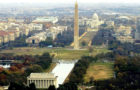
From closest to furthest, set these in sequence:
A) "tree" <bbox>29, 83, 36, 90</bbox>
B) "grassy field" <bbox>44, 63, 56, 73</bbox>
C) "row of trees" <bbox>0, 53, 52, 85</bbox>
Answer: "tree" <bbox>29, 83, 36, 90</bbox> < "row of trees" <bbox>0, 53, 52, 85</bbox> < "grassy field" <bbox>44, 63, 56, 73</bbox>

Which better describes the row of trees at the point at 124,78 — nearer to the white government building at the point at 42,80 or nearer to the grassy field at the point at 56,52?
the white government building at the point at 42,80

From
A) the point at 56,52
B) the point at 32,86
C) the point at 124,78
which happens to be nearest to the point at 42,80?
the point at 32,86

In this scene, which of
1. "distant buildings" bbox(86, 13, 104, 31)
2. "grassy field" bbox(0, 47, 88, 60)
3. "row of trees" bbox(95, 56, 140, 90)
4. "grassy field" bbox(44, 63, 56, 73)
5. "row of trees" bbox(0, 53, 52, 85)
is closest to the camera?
"row of trees" bbox(95, 56, 140, 90)

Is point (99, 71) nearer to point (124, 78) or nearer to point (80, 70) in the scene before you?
point (80, 70)

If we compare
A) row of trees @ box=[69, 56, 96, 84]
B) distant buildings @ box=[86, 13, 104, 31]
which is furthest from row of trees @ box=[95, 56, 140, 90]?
distant buildings @ box=[86, 13, 104, 31]

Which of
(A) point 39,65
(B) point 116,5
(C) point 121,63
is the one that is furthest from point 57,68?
(B) point 116,5

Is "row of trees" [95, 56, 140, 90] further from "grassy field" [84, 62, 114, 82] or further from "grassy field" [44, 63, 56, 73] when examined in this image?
"grassy field" [44, 63, 56, 73]

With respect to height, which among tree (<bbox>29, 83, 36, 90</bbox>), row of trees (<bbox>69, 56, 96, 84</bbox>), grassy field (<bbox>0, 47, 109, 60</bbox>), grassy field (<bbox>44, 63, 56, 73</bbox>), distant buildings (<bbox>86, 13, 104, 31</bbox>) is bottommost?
distant buildings (<bbox>86, 13, 104, 31</bbox>)

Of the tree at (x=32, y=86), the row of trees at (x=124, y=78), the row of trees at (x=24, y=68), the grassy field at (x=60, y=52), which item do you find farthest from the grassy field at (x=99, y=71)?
the grassy field at (x=60, y=52)
